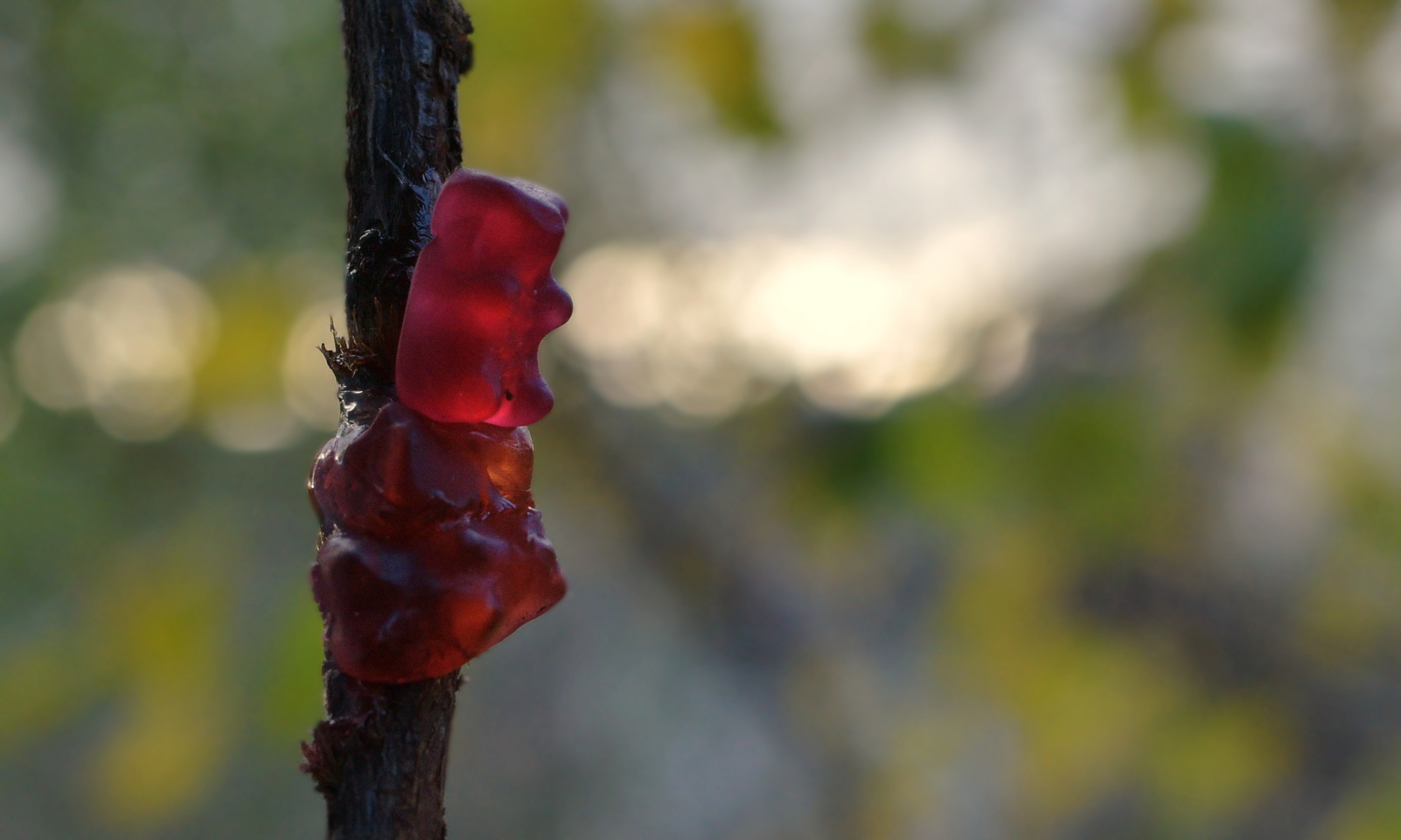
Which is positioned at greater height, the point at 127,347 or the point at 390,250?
the point at 127,347

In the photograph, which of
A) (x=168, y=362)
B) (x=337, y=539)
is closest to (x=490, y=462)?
(x=337, y=539)

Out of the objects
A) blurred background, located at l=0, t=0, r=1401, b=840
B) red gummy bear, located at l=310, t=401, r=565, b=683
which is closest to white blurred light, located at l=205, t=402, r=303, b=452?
blurred background, located at l=0, t=0, r=1401, b=840

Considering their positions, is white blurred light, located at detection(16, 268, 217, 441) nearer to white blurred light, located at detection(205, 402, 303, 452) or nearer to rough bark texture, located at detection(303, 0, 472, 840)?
white blurred light, located at detection(205, 402, 303, 452)

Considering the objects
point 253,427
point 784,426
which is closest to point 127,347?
point 253,427

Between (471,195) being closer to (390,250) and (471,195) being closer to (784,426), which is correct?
(390,250)

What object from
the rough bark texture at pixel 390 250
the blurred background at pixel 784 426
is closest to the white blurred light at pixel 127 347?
the blurred background at pixel 784 426

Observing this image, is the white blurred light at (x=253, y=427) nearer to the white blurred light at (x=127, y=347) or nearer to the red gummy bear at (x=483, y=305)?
the white blurred light at (x=127, y=347)
